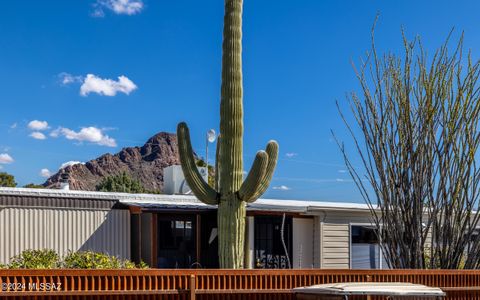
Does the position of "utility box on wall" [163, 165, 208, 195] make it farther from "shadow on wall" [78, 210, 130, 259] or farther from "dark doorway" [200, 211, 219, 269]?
"shadow on wall" [78, 210, 130, 259]

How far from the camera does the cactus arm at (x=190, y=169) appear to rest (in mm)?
15266

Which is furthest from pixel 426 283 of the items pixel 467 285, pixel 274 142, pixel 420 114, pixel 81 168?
pixel 81 168

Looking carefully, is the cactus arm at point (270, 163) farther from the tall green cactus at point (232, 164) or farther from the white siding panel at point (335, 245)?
the white siding panel at point (335, 245)

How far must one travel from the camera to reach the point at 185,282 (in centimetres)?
1050

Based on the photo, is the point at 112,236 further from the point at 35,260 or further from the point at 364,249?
the point at 364,249

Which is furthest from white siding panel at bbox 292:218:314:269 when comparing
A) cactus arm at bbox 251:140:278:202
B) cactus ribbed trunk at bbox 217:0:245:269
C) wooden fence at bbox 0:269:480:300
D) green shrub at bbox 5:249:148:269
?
wooden fence at bbox 0:269:480:300

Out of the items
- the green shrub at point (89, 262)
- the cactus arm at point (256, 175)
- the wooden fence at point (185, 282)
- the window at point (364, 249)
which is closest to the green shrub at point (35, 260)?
the green shrub at point (89, 262)

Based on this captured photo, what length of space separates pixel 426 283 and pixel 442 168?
2.78 meters

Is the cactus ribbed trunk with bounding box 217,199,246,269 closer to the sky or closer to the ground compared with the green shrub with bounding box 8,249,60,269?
closer to the sky

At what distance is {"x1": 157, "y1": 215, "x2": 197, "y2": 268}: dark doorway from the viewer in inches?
738

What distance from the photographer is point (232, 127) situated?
15180 millimetres

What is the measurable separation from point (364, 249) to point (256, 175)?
324 inches

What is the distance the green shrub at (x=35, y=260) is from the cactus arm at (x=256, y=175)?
4.35 m

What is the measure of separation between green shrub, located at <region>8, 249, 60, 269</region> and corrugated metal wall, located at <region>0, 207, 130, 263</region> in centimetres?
60
